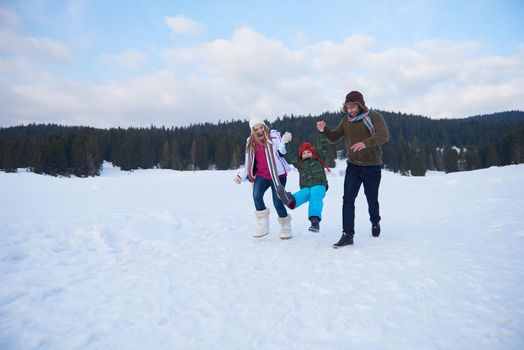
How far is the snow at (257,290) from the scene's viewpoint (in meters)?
2.07

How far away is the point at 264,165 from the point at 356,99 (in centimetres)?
189

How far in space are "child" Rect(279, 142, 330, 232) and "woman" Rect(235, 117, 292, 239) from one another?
29 centimetres

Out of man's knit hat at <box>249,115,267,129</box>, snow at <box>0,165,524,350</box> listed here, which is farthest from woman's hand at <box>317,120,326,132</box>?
snow at <box>0,165,524,350</box>

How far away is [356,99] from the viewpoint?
15.2ft

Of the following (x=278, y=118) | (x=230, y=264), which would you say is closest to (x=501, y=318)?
(x=230, y=264)

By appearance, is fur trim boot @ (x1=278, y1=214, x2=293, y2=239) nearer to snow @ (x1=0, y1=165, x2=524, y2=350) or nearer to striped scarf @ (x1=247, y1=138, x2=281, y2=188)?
snow @ (x1=0, y1=165, x2=524, y2=350)

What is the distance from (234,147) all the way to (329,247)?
72.1 m

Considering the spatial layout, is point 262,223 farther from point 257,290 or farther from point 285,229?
point 257,290

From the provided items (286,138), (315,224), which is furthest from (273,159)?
(315,224)

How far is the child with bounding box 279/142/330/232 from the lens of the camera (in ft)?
16.6

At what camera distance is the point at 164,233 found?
5641 mm

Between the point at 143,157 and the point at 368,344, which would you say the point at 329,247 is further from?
the point at 143,157

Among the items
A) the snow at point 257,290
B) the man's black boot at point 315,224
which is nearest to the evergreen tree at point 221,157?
the snow at point 257,290

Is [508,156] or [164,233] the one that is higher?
[508,156]
